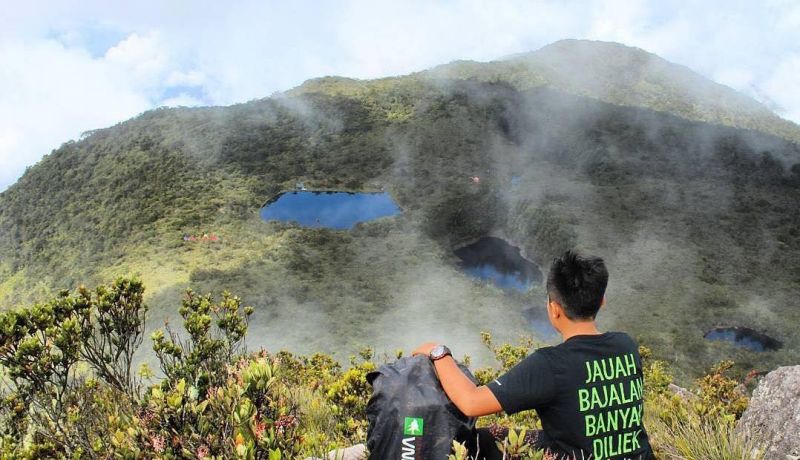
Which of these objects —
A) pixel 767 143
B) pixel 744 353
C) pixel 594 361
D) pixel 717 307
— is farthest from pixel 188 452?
pixel 767 143

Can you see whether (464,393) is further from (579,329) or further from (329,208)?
(329,208)

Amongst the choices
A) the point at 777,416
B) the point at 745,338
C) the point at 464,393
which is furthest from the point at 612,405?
the point at 745,338

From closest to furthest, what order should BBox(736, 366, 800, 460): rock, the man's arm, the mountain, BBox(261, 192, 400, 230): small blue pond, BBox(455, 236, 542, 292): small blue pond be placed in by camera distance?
1. the man's arm
2. BBox(736, 366, 800, 460): rock
3. the mountain
4. BBox(455, 236, 542, 292): small blue pond
5. BBox(261, 192, 400, 230): small blue pond

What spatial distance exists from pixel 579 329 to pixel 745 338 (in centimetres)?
4561

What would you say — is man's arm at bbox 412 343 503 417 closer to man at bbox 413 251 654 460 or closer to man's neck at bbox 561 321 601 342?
man at bbox 413 251 654 460

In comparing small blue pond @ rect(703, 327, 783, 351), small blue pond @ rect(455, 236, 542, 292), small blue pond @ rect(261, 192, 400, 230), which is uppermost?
small blue pond @ rect(261, 192, 400, 230)

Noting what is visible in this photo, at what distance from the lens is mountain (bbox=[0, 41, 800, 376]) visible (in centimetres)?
4322

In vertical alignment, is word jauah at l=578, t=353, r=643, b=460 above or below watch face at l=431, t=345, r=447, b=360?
below

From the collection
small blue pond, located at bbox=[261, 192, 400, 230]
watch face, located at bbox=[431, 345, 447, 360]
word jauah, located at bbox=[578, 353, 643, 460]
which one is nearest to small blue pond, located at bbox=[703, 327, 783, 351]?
small blue pond, located at bbox=[261, 192, 400, 230]

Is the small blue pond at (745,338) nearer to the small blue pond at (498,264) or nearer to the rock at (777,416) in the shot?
the small blue pond at (498,264)

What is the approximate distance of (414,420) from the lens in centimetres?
303

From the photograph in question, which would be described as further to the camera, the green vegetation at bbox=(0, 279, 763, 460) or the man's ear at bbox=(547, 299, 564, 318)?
the man's ear at bbox=(547, 299, 564, 318)

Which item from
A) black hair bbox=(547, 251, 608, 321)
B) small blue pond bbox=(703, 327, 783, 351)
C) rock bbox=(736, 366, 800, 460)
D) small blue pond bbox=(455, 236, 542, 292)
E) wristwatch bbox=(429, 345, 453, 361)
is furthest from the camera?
small blue pond bbox=(455, 236, 542, 292)

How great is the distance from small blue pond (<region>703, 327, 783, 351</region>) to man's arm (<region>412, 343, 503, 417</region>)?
43810mm
